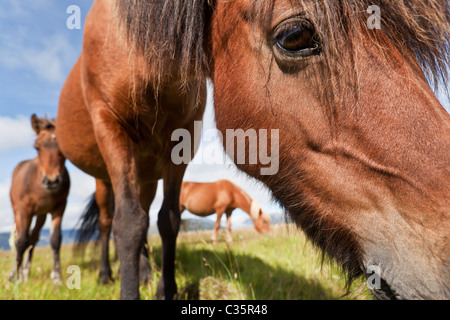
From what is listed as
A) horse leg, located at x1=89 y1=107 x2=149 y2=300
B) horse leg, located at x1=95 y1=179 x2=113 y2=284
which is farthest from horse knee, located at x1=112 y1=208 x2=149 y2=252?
horse leg, located at x1=95 y1=179 x2=113 y2=284

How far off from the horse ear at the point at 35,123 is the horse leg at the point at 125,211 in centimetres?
481

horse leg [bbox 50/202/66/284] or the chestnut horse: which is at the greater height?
the chestnut horse

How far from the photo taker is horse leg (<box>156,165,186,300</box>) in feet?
9.55

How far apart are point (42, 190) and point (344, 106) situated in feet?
20.2

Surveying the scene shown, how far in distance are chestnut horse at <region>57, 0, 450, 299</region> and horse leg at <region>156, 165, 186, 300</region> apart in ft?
4.54

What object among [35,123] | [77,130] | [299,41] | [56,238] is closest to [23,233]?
[56,238]

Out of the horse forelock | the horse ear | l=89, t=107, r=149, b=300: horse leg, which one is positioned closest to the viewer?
the horse forelock

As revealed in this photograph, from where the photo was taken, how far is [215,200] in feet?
37.1

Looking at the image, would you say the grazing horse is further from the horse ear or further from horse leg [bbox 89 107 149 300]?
horse leg [bbox 89 107 149 300]

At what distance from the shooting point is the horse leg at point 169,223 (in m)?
2.91

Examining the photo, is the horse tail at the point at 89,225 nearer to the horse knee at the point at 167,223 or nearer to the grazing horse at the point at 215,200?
the horse knee at the point at 167,223

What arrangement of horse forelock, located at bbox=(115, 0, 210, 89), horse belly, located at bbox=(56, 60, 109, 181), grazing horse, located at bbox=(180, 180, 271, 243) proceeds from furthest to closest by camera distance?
1. grazing horse, located at bbox=(180, 180, 271, 243)
2. horse belly, located at bbox=(56, 60, 109, 181)
3. horse forelock, located at bbox=(115, 0, 210, 89)

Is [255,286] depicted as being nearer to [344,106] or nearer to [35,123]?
[344,106]

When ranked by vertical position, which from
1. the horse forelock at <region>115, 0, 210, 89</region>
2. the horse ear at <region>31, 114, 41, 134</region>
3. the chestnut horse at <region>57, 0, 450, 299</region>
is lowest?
the chestnut horse at <region>57, 0, 450, 299</region>
